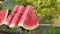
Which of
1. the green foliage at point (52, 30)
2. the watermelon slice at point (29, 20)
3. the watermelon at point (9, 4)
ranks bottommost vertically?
the green foliage at point (52, 30)

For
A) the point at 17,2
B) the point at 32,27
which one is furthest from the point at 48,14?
the point at 17,2

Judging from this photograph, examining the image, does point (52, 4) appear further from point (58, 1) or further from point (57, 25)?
point (57, 25)

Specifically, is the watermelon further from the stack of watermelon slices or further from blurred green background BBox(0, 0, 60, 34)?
the stack of watermelon slices

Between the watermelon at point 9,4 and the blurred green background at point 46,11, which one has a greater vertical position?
the watermelon at point 9,4

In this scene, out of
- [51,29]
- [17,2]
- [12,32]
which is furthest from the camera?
[17,2]

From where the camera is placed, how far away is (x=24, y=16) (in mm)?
880

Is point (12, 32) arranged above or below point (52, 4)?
below

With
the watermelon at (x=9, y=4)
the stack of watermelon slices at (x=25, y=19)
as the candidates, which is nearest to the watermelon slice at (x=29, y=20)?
the stack of watermelon slices at (x=25, y=19)

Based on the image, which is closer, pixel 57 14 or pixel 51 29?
pixel 51 29

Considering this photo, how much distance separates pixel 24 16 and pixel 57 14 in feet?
0.73

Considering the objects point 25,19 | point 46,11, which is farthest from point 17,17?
point 46,11

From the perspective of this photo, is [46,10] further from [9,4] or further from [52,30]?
[9,4]

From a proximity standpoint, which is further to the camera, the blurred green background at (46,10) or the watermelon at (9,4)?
the watermelon at (9,4)

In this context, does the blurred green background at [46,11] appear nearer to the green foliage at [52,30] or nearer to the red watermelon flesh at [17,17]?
the green foliage at [52,30]
